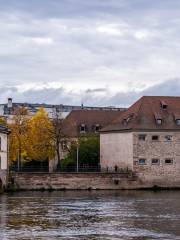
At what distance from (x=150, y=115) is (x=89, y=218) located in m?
46.1

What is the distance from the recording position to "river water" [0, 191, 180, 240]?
134 ft

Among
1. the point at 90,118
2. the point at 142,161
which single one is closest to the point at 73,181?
the point at 142,161

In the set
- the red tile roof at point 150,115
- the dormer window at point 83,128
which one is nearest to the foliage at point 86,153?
the red tile roof at point 150,115

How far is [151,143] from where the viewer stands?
94188 millimetres

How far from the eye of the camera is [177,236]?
131 feet

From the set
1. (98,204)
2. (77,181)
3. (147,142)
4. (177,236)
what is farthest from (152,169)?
(177,236)

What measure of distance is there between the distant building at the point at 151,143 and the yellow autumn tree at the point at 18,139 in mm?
Answer: 12104

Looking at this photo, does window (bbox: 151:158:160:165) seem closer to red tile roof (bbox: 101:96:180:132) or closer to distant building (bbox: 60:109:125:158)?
red tile roof (bbox: 101:96:180:132)

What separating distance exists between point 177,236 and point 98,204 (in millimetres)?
22376

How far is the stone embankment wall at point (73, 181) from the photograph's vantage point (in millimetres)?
86731

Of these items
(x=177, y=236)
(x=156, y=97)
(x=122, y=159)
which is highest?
(x=156, y=97)

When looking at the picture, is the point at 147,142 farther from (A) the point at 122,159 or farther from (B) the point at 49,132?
(B) the point at 49,132

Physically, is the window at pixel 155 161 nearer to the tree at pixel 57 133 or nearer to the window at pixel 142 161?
the window at pixel 142 161

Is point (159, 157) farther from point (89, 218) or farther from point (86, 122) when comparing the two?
point (89, 218)
